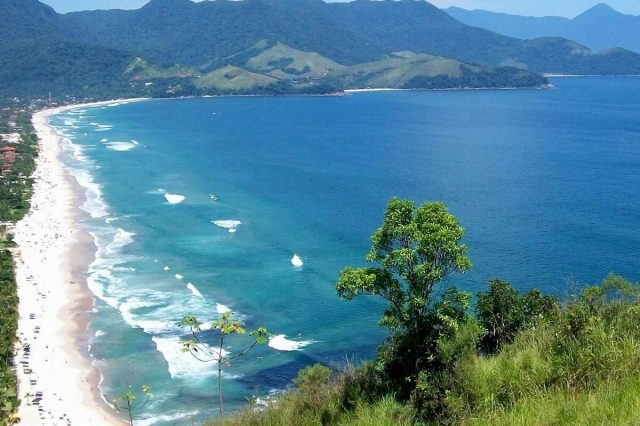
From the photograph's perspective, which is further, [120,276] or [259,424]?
[120,276]

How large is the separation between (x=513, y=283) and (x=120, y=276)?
1360 inches

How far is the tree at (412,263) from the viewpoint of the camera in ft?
53.6

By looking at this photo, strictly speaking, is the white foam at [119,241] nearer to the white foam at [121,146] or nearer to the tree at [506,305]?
the tree at [506,305]

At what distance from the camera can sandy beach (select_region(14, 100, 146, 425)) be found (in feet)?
120

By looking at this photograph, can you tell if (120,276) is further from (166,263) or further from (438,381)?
(438,381)

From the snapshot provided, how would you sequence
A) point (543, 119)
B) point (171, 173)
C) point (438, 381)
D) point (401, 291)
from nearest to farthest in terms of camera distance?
point (438, 381), point (401, 291), point (171, 173), point (543, 119)

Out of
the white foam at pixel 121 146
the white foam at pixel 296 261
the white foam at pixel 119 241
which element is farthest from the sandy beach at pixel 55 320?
the white foam at pixel 121 146

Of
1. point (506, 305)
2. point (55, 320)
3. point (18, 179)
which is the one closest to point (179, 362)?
point (55, 320)

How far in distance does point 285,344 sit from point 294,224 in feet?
102

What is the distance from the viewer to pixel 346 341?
4469 centimetres

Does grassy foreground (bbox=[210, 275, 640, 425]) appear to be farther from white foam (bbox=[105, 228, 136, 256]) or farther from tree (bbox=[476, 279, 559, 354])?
→ white foam (bbox=[105, 228, 136, 256])

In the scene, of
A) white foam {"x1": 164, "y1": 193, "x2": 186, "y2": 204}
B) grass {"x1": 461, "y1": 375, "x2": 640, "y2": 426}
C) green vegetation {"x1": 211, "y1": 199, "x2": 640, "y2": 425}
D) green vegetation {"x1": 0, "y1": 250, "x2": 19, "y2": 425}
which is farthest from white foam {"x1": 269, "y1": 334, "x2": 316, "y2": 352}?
white foam {"x1": 164, "y1": 193, "x2": 186, "y2": 204}

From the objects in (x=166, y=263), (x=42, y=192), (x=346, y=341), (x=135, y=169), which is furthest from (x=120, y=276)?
(x=135, y=169)

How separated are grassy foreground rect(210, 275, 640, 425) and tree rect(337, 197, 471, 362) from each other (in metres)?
2.79
